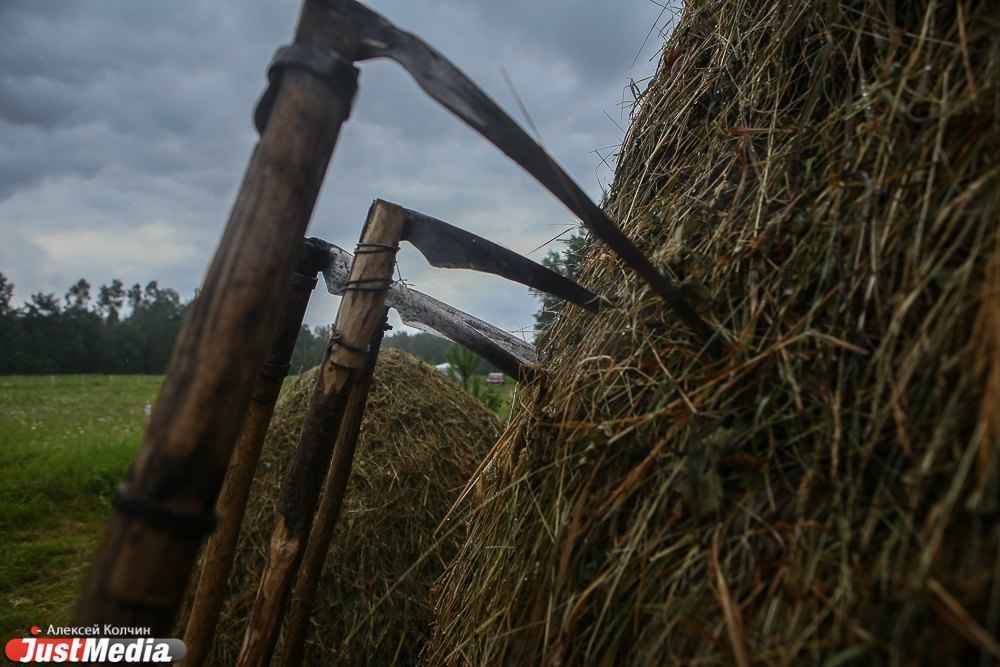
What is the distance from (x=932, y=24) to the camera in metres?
1.03

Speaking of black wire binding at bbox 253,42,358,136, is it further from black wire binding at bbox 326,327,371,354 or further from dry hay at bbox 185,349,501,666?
dry hay at bbox 185,349,501,666

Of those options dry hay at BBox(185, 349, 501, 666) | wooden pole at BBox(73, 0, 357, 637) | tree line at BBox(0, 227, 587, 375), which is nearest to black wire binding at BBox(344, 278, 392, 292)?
wooden pole at BBox(73, 0, 357, 637)

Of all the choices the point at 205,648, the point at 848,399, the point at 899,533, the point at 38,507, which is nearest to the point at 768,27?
the point at 848,399

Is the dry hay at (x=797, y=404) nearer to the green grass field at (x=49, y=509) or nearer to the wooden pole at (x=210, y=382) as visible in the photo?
the wooden pole at (x=210, y=382)

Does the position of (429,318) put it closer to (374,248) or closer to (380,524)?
(374,248)

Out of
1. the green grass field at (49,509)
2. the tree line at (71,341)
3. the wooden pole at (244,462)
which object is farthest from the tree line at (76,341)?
the wooden pole at (244,462)

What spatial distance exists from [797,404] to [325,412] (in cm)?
137

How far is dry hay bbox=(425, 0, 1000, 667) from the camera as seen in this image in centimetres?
74

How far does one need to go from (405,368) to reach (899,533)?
448 centimetres

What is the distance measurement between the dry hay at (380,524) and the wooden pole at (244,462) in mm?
1103

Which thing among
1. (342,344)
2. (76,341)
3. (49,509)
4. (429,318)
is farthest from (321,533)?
(76,341)

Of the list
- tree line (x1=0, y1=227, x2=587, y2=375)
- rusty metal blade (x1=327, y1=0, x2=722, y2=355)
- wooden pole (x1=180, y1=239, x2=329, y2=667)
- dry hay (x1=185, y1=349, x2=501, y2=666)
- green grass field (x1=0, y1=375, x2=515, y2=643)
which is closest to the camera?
rusty metal blade (x1=327, y1=0, x2=722, y2=355)

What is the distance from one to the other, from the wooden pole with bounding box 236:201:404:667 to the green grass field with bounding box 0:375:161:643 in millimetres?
3614

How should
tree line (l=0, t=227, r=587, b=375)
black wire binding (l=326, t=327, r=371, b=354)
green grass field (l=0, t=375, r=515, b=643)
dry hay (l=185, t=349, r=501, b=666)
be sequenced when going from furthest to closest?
tree line (l=0, t=227, r=587, b=375) < green grass field (l=0, t=375, r=515, b=643) < dry hay (l=185, t=349, r=501, b=666) < black wire binding (l=326, t=327, r=371, b=354)
